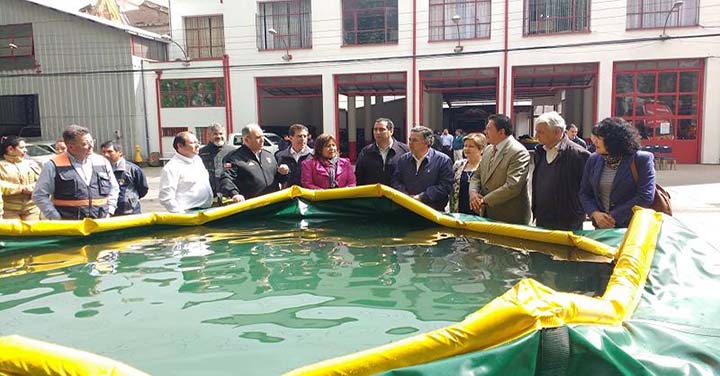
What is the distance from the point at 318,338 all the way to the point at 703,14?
60.5 feet

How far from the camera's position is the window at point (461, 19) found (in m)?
18.4

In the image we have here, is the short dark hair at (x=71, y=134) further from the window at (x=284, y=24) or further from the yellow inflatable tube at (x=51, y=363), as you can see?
the window at (x=284, y=24)

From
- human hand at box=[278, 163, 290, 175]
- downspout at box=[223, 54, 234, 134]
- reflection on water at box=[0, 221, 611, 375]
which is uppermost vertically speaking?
downspout at box=[223, 54, 234, 134]

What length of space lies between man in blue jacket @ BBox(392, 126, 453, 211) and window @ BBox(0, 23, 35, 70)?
2145 centimetres

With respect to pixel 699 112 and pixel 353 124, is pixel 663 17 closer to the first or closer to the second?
pixel 699 112

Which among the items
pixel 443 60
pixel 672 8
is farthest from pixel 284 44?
pixel 672 8

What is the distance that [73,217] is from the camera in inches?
182

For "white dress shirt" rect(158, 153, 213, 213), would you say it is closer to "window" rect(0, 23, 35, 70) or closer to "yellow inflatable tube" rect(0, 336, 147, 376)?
"yellow inflatable tube" rect(0, 336, 147, 376)

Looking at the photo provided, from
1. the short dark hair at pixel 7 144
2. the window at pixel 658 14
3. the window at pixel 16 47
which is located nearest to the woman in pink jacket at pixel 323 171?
the short dark hair at pixel 7 144

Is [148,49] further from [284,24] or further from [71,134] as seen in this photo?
[71,134]

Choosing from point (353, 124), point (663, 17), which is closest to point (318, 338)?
point (663, 17)

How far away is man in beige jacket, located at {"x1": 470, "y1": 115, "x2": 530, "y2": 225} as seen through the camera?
4.35 metres

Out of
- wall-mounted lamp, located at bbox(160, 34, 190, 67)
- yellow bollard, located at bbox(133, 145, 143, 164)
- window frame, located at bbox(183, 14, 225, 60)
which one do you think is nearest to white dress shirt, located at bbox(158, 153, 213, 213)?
window frame, located at bbox(183, 14, 225, 60)

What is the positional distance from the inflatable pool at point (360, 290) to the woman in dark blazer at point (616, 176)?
1.13 ft
